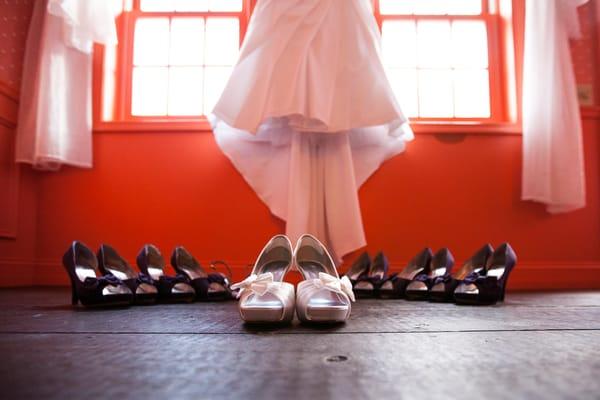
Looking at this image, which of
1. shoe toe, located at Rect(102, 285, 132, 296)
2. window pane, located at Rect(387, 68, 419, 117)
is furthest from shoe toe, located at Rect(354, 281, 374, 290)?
window pane, located at Rect(387, 68, 419, 117)

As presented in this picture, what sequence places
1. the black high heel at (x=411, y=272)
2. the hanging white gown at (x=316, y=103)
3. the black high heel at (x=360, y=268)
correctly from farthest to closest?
1. the hanging white gown at (x=316, y=103)
2. the black high heel at (x=360, y=268)
3. the black high heel at (x=411, y=272)

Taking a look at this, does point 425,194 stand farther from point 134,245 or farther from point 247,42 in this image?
point 134,245

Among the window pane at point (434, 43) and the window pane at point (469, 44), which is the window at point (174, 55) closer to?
the window pane at point (434, 43)

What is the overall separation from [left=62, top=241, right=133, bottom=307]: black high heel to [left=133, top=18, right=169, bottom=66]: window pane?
1628 millimetres

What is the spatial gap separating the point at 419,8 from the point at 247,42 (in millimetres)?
1112

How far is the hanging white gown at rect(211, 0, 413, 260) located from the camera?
216cm

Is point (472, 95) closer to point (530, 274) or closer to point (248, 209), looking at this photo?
point (530, 274)

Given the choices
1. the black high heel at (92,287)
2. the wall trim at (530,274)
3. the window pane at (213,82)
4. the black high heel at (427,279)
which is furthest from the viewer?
the window pane at (213,82)

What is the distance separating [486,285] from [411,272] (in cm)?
43

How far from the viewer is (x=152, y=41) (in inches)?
109

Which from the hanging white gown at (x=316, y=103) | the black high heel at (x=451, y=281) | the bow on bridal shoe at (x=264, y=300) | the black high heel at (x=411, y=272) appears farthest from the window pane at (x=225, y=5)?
the bow on bridal shoe at (x=264, y=300)

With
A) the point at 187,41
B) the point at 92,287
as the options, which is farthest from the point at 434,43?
the point at 92,287

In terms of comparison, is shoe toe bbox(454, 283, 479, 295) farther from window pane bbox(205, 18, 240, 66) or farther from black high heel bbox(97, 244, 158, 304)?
window pane bbox(205, 18, 240, 66)

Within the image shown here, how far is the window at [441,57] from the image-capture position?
276 cm
